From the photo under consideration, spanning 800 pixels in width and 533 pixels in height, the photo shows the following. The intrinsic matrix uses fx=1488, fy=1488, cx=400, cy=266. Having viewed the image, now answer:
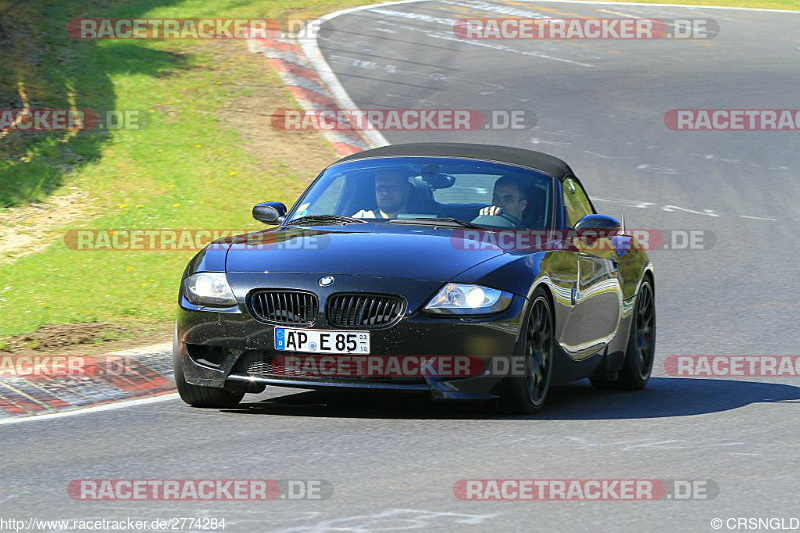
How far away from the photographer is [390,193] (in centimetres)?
923

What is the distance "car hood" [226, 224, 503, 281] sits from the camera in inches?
311

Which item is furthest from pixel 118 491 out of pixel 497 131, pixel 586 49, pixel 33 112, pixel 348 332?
pixel 586 49

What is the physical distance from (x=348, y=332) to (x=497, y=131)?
13598 millimetres

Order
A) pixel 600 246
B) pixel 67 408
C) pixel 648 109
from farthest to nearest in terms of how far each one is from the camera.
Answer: pixel 648 109 → pixel 600 246 → pixel 67 408

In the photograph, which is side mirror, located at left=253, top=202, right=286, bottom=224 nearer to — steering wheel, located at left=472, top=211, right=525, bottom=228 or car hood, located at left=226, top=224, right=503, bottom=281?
car hood, located at left=226, top=224, right=503, bottom=281

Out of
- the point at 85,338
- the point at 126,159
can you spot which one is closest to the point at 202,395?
the point at 85,338

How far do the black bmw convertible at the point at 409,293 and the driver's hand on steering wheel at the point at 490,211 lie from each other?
0.03 meters

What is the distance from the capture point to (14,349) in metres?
10.2

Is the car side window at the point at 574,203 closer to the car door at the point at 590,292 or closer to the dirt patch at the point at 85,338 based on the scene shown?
the car door at the point at 590,292

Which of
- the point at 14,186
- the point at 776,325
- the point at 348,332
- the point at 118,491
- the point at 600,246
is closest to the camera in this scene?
the point at 118,491

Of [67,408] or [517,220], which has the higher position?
[517,220]

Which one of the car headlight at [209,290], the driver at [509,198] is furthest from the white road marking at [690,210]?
the car headlight at [209,290]

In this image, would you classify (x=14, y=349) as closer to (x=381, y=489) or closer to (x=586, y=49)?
(x=381, y=489)

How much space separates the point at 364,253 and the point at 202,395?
1.28m
